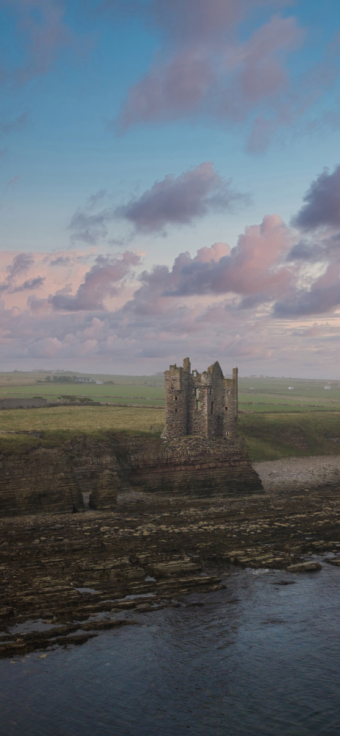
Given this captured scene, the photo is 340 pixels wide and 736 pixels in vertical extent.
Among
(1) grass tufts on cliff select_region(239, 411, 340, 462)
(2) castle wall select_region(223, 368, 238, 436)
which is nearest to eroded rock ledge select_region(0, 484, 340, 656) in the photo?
(2) castle wall select_region(223, 368, 238, 436)

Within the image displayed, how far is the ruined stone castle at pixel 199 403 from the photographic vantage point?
209 ft

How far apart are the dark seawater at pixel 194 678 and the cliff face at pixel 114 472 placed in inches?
962

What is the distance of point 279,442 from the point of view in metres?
88.0

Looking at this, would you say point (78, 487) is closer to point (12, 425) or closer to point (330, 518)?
point (12, 425)

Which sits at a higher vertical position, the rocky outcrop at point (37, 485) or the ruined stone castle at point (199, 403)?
the ruined stone castle at point (199, 403)

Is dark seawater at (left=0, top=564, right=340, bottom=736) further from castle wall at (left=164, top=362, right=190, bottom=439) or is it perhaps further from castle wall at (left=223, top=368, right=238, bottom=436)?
castle wall at (left=223, top=368, right=238, bottom=436)

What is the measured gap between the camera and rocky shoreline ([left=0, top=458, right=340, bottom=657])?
27.1 meters

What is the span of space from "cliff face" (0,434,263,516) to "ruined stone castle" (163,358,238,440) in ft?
7.97

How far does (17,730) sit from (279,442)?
7309cm

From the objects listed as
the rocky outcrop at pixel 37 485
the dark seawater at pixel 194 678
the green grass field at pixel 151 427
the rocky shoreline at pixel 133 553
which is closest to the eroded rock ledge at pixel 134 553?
the rocky shoreline at pixel 133 553

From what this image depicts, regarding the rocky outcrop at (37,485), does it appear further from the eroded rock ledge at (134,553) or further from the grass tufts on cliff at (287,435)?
the grass tufts on cliff at (287,435)

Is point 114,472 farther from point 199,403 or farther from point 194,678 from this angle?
Answer: point 194,678

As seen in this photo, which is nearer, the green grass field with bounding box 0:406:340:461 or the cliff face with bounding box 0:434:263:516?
the cliff face with bounding box 0:434:263:516

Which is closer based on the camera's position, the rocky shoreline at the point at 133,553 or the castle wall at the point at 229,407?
the rocky shoreline at the point at 133,553
